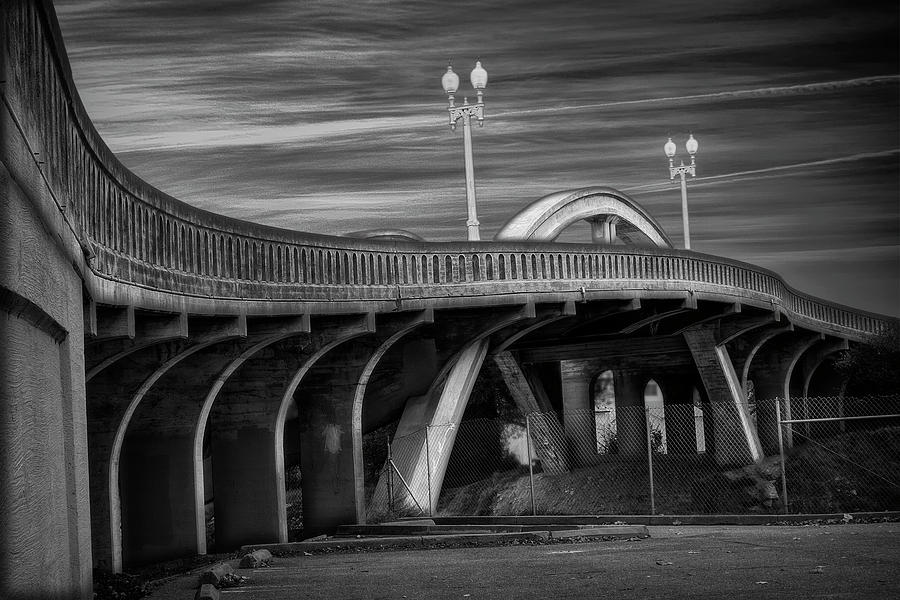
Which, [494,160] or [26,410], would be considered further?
[494,160]

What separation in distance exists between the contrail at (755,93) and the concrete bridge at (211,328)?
23.6 m

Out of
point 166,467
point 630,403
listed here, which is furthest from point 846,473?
point 630,403

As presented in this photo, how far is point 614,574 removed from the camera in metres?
13.2

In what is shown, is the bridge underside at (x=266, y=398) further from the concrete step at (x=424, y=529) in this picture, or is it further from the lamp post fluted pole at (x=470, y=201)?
the lamp post fluted pole at (x=470, y=201)

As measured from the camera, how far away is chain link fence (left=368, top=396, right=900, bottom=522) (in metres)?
27.7

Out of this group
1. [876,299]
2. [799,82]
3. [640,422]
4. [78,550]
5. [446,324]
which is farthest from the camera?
[876,299]

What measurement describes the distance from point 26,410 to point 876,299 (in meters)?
68.7

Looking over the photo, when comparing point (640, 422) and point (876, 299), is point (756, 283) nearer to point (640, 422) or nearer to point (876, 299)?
point (640, 422)

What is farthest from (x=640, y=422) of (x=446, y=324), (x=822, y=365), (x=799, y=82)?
(x=446, y=324)

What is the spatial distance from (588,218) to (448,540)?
24925 mm

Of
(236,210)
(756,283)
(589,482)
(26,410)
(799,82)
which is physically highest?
(799,82)

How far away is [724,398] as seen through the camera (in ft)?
144

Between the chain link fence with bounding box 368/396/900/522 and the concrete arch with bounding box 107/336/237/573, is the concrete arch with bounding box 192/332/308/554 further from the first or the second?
the chain link fence with bounding box 368/396/900/522

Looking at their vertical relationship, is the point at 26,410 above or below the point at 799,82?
below
